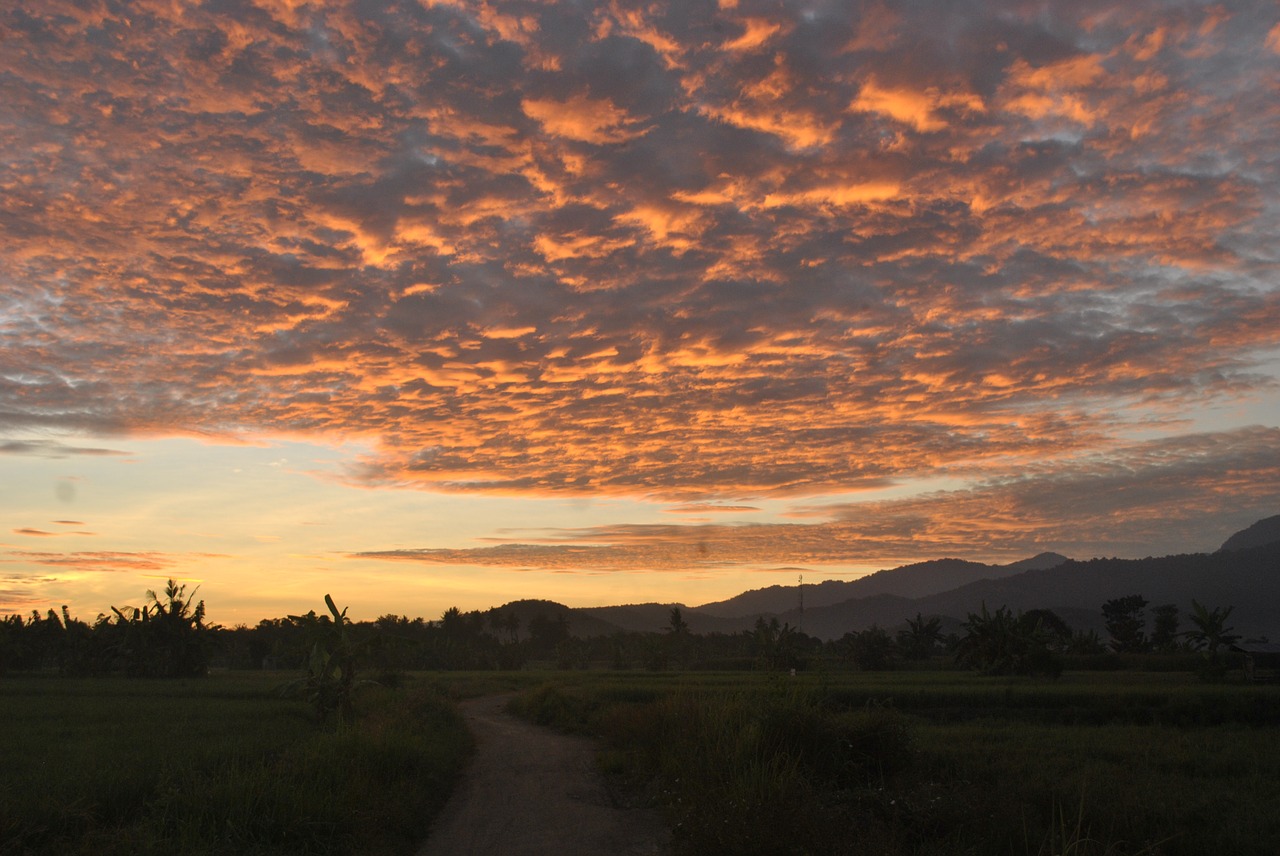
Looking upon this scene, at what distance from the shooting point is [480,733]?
2619cm

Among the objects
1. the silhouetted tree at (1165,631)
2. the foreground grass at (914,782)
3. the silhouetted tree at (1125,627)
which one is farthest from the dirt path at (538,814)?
the silhouetted tree at (1125,627)

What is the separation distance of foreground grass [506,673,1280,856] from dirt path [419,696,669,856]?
30.3 inches

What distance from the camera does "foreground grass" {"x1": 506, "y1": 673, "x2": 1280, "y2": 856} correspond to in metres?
9.86

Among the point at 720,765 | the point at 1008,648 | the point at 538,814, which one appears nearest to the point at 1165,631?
the point at 1008,648

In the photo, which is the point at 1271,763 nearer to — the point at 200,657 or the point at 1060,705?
the point at 1060,705

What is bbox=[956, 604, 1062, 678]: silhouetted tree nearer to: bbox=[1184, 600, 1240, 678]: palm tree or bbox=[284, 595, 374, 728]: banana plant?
bbox=[1184, 600, 1240, 678]: palm tree

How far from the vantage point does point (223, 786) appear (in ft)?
34.4

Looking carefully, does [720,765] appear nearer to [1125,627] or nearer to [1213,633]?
[1213,633]

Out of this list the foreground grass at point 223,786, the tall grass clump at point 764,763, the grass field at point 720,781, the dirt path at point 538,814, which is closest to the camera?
the tall grass clump at point 764,763

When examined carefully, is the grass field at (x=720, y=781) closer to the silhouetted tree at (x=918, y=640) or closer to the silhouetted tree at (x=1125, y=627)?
the silhouetted tree at (x=918, y=640)

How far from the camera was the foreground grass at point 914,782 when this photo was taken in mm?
9859

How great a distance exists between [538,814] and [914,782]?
6.40 meters

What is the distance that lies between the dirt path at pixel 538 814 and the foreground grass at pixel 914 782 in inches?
30.3

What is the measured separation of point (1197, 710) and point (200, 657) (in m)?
59.5
